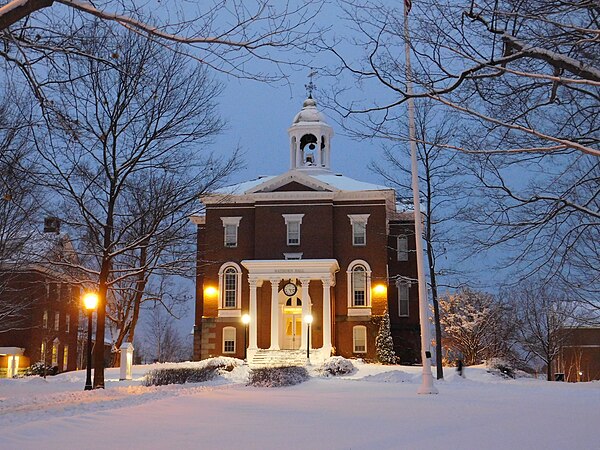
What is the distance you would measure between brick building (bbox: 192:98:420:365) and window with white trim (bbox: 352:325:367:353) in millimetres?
60

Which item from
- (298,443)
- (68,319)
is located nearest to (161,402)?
(298,443)

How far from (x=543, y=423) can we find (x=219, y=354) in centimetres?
3327

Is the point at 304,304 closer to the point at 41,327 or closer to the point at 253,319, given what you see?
the point at 253,319

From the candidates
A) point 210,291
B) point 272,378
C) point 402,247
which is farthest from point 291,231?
point 272,378

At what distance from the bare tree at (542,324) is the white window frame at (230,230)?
19.8 meters

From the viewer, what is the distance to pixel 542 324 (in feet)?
181

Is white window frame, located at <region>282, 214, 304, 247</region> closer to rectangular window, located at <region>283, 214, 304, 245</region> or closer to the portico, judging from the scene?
rectangular window, located at <region>283, 214, 304, 245</region>

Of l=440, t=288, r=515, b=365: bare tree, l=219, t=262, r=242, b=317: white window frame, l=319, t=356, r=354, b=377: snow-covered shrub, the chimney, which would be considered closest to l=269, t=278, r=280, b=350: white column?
l=219, t=262, r=242, b=317: white window frame

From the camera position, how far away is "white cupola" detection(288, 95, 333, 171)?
163ft

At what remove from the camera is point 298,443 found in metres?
8.96

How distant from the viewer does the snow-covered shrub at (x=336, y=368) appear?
32.4m

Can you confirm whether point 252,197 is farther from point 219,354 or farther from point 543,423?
point 543,423

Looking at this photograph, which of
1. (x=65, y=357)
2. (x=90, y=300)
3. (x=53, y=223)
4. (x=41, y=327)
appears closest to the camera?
(x=90, y=300)

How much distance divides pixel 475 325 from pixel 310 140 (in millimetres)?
18132
